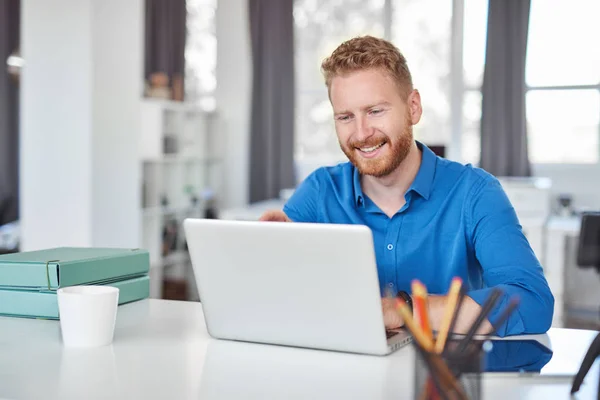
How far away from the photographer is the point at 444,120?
294 inches

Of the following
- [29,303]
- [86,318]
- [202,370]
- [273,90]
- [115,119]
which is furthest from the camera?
[273,90]

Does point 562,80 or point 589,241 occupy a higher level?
point 562,80

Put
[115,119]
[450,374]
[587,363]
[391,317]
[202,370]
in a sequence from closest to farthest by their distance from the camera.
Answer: [450,374] < [587,363] < [202,370] < [391,317] < [115,119]

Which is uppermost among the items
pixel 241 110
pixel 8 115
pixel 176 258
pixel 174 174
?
pixel 241 110

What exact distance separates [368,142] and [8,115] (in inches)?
269

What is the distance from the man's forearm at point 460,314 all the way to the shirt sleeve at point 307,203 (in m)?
0.67

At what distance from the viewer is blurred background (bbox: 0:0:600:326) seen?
5.49 metres

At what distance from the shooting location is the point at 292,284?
1269 millimetres

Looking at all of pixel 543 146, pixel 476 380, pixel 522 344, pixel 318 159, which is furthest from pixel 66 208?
pixel 476 380

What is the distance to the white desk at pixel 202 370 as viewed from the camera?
1.07 metres

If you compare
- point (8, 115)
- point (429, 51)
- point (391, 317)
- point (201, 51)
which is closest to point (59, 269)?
point (391, 317)

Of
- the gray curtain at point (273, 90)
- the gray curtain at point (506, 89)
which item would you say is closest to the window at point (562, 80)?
the gray curtain at point (506, 89)

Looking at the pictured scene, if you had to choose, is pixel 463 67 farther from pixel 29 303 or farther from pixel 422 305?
pixel 422 305

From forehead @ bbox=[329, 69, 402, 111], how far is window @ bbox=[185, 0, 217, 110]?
Answer: 6.50 meters
